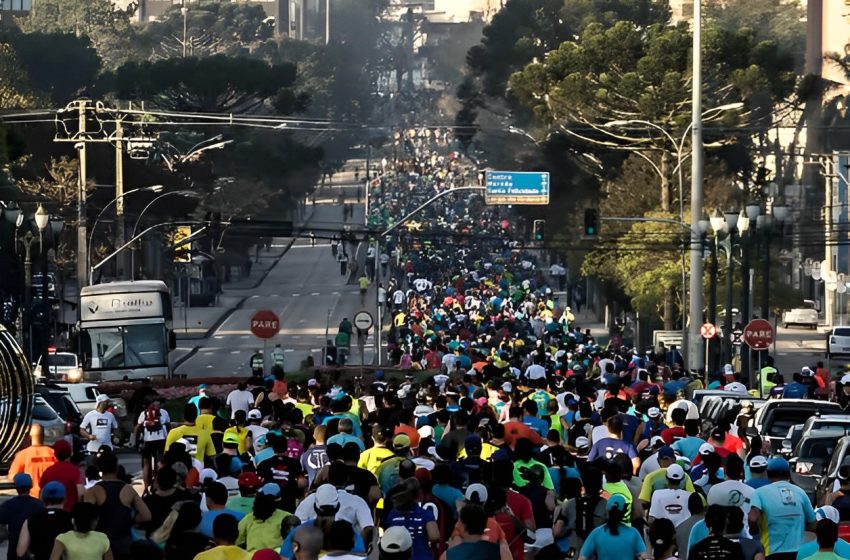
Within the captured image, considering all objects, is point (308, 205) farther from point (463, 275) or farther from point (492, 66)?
point (463, 275)

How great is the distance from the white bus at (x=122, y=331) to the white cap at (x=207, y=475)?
31786mm

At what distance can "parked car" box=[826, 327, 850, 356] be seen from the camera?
2394 inches

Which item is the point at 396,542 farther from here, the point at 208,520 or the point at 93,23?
the point at 93,23

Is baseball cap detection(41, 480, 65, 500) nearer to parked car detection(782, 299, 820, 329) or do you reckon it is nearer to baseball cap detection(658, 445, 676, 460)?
baseball cap detection(658, 445, 676, 460)

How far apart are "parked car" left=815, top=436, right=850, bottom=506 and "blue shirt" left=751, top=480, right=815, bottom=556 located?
419cm

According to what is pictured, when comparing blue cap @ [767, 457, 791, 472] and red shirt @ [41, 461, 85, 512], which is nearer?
blue cap @ [767, 457, 791, 472]

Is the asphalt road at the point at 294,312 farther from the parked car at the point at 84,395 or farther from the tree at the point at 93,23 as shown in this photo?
the tree at the point at 93,23

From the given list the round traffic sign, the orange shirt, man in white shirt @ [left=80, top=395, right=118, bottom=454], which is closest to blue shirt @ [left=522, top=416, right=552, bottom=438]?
the orange shirt

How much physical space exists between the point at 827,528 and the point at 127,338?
124ft

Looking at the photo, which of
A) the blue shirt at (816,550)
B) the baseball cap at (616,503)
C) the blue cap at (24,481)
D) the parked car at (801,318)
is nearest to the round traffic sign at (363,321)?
the blue cap at (24,481)

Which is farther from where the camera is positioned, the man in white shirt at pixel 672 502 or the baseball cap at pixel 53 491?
the man in white shirt at pixel 672 502

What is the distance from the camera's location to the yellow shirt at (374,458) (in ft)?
59.4

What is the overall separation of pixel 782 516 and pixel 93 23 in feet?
577

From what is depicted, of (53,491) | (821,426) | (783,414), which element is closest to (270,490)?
(53,491)
